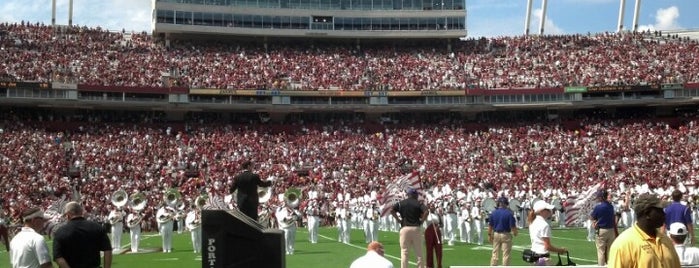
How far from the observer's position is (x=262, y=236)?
28.3 feet

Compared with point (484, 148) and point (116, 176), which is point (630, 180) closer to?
point (484, 148)

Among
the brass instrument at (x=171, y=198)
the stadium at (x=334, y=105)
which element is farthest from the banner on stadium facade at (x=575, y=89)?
the brass instrument at (x=171, y=198)

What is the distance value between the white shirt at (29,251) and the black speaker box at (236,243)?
1.66 meters

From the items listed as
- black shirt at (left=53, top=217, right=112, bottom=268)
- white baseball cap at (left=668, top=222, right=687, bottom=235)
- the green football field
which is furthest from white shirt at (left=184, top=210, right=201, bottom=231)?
white baseball cap at (left=668, top=222, right=687, bottom=235)

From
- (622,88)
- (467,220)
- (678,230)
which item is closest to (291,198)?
(467,220)

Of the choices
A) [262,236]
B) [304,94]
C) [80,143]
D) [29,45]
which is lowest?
[262,236]

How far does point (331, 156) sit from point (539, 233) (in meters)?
39.5

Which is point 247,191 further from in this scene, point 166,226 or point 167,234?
point 167,234

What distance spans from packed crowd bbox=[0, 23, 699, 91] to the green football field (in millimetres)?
30063

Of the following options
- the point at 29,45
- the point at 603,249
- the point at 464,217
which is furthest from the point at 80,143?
the point at 603,249

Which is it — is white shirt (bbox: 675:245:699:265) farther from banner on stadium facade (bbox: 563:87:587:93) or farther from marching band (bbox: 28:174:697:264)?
banner on stadium facade (bbox: 563:87:587:93)

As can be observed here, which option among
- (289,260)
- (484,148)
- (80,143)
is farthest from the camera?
(484,148)

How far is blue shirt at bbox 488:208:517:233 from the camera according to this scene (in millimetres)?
14734

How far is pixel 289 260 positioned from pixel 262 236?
37.1 ft
